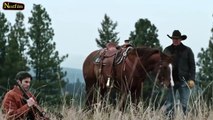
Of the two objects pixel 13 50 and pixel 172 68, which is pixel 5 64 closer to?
pixel 13 50

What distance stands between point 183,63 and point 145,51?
87cm

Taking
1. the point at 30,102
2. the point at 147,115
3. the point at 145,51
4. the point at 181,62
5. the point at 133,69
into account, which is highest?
the point at 145,51

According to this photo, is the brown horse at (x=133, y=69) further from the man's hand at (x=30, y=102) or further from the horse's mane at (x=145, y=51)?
the man's hand at (x=30, y=102)

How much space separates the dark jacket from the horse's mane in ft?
1.96

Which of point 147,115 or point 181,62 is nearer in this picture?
point 147,115

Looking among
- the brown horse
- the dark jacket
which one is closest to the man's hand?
the brown horse

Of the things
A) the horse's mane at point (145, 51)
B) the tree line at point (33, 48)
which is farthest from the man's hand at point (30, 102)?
the tree line at point (33, 48)

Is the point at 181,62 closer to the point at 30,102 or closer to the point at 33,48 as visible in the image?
the point at 30,102

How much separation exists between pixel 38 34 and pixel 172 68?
38.4 meters

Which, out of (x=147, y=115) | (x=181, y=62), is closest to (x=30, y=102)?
(x=147, y=115)

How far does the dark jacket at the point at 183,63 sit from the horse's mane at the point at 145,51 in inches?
23.5

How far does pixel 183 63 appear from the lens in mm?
10328

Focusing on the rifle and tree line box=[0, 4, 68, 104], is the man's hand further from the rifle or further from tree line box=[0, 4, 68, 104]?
tree line box=[0, 4, 68, 104]

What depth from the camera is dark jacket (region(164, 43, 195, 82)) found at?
10.3 metres
